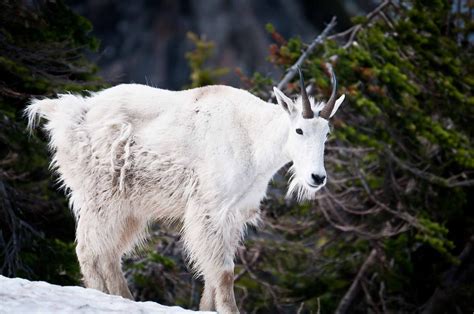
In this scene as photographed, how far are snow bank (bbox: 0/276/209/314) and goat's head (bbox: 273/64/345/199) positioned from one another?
1614 mm

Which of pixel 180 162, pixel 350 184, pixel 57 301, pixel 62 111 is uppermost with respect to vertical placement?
pixel 62 111

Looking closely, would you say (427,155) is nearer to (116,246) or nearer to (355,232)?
(355,232)

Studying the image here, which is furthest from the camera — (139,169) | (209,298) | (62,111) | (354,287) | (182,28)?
(182,28)

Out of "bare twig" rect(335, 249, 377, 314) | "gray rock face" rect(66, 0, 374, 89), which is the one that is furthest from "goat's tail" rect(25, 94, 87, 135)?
"gray rock face" rect(66, 0, 374, 89)

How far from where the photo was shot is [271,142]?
637 cm

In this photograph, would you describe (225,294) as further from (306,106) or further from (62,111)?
(62,111)

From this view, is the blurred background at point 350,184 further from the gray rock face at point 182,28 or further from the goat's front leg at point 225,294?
the gray rock face at point 182,28

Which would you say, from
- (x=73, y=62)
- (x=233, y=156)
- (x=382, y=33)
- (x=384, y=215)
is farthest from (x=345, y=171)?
(x=233, y=156)

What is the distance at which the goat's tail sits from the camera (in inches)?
271

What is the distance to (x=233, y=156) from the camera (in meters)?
6.40

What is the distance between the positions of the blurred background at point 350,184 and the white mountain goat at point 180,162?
1.36 meters

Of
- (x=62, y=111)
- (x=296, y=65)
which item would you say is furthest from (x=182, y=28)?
(x=62, y=111)

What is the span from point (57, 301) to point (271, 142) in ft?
7.72

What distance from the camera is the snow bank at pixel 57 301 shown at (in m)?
4.42
